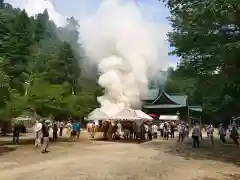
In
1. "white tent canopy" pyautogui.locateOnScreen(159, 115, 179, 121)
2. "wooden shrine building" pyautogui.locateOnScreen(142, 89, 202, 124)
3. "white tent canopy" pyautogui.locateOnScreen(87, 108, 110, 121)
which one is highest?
"wooden shrine building" pyautogui.locateOnScreen(142, 89, 202, 124)

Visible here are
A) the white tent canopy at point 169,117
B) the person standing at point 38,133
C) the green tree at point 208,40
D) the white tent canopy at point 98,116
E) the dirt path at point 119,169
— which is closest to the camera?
the dirt path at point 119,169

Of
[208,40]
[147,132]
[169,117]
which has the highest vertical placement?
[208,40]

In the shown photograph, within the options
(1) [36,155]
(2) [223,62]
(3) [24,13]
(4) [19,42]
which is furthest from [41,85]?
(3) [24,13]

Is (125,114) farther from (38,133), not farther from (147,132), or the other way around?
(38,133)

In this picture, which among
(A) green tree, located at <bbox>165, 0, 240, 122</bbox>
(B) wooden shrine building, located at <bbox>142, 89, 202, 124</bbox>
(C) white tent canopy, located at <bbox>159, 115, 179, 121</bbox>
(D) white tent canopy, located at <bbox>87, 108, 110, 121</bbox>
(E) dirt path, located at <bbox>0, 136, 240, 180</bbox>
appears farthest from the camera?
(B) wooden shrine building, located at <bbox>142, 89, 202, 124</bbox>

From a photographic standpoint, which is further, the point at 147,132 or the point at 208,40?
the point at 147,132

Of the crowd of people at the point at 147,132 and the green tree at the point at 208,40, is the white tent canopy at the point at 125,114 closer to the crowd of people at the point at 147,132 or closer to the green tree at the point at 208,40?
the crowd of people at the point at 147,132

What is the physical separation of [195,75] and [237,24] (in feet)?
15.5

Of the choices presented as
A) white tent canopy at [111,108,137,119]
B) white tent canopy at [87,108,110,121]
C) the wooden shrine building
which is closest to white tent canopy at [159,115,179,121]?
the wooden shrine building

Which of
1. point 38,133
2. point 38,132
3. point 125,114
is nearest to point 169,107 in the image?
point 125,114

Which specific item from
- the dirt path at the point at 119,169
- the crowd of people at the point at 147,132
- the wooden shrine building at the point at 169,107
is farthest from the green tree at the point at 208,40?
→ the wooden shrine building at the point at 169,107

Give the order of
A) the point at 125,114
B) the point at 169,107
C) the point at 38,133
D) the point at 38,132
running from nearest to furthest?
the point at 38,132
the point at 38,133
the point at 125,114
the point at 169,107

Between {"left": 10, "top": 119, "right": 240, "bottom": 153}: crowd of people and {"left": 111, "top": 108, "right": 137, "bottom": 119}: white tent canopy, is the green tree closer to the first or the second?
{"left": 10, "top": 119, "right": 240, "bottom": 153}: crowd of people

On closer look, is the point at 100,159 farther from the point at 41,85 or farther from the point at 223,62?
the point at 41,85
